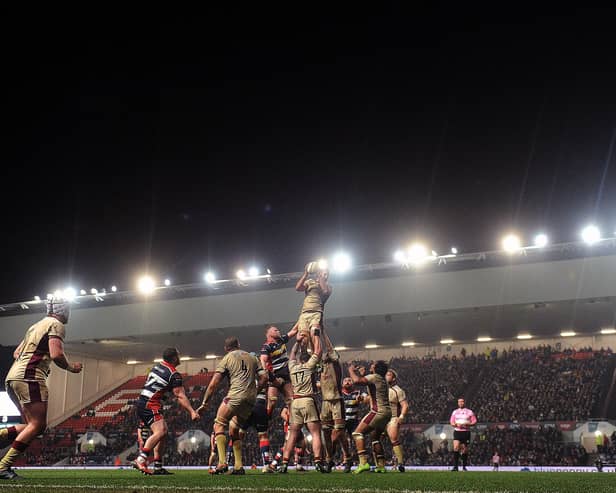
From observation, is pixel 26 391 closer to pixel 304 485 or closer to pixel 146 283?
pixel 304 485

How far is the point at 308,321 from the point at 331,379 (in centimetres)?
110

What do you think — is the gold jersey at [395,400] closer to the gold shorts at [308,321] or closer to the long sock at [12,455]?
the gold shorts at [308,321]

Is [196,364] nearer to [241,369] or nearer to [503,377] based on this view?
[503,377]

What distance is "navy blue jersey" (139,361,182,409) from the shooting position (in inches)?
355

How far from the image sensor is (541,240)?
2923 cm

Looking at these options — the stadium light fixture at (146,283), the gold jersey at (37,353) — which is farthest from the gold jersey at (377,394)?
the stadium light fixture at (146,283)

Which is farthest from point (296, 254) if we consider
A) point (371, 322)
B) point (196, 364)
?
point (196, 364)

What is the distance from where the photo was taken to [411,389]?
118 feet

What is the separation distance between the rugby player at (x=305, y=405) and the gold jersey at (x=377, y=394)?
5.37 feet

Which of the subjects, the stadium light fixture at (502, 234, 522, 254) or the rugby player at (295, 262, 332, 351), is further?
the stadium light fixture at (502, 234, 522, 254)

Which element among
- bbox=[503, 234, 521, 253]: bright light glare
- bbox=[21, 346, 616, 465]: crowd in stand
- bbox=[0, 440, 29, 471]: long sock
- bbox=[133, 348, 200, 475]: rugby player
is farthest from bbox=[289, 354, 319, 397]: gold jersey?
bbox=[503, 234, 521, 253]: bright light glare

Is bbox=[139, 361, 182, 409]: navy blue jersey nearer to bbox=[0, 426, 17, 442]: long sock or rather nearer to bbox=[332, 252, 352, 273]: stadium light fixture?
bbox=[0, 426, 17, 442]: long sock

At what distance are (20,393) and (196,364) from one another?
42.5m

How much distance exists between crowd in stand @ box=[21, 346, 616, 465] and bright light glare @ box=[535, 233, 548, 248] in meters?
7.53
